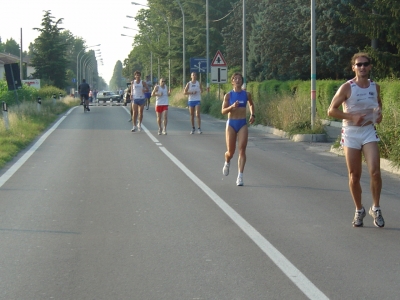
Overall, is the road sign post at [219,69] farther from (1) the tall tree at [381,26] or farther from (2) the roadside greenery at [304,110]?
(1) the tall tree at [381,26]

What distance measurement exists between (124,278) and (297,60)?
133 ft

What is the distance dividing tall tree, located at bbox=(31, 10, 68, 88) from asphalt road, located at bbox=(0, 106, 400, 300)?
7701cm

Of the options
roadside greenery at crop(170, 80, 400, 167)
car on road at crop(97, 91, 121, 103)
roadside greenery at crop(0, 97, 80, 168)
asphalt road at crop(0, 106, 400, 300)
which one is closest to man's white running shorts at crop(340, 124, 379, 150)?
asphalt road at crop(0, 106, 400, 300)

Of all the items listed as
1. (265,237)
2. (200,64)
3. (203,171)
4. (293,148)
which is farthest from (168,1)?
(265,237)

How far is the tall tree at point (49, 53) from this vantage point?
9019cm

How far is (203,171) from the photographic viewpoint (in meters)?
13.9

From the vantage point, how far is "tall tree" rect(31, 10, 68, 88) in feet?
296

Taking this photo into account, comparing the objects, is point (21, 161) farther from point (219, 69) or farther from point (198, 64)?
→ point (198, 64)

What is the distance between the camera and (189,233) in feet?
27.0

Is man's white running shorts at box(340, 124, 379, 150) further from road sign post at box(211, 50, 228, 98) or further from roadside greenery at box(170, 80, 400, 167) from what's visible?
road sign post at box(211, 50, 228, 98)

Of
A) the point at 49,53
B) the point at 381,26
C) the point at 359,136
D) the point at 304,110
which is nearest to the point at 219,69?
the point at 381,26

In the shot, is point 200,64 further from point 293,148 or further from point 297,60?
point 293,148

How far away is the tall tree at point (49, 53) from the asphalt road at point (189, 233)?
253ft

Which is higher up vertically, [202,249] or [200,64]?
[200,64]
